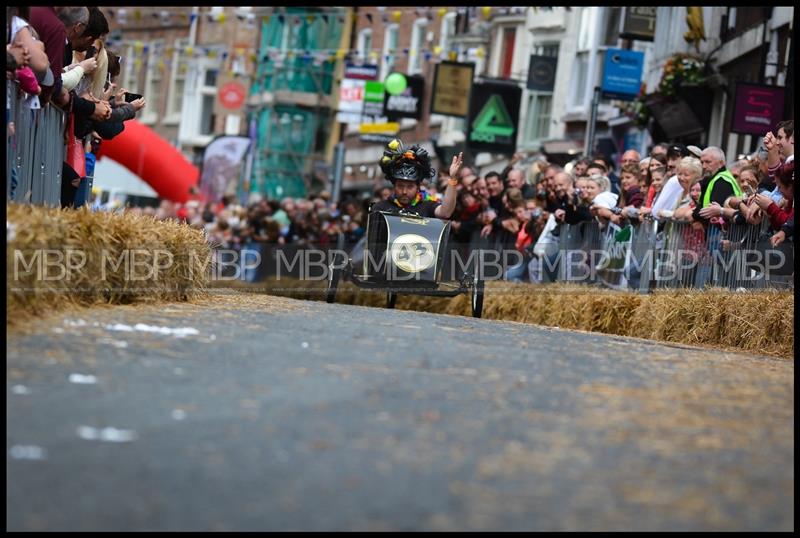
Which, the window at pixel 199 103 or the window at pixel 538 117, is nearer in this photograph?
the window at pixel 538 117

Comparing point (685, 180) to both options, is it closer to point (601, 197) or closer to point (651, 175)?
point (651, 175)

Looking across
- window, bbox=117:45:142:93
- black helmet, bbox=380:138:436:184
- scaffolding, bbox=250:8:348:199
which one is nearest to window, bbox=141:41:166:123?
window, bbox=117:45:142:93

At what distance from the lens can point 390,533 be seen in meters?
4.55

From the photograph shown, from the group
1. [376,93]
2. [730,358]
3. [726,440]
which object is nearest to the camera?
[726,440]

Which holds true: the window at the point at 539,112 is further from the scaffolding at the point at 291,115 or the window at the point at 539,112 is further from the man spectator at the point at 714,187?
the man spectator at the point at 714,187

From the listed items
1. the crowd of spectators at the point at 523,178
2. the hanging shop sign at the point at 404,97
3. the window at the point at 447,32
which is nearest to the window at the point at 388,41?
the window at the point at 447,32

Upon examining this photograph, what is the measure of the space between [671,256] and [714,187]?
3.74 feet

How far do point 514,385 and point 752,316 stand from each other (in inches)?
238

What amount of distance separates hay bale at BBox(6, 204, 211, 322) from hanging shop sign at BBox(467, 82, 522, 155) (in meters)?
26.7

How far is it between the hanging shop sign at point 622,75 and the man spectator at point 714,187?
56.9 ft

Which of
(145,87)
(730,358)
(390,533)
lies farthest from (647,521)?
(145,87)

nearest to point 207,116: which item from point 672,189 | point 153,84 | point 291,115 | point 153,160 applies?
point 153,84

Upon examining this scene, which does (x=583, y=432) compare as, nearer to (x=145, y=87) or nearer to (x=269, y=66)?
(x=269, y=66)

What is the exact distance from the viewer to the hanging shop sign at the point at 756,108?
2247 cm
